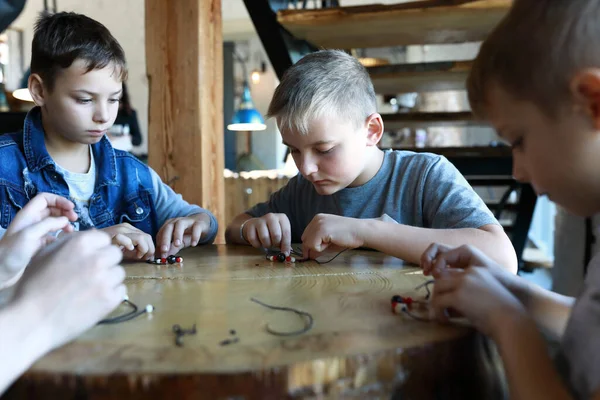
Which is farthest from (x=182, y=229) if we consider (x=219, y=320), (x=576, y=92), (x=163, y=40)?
(x=163, y=40)

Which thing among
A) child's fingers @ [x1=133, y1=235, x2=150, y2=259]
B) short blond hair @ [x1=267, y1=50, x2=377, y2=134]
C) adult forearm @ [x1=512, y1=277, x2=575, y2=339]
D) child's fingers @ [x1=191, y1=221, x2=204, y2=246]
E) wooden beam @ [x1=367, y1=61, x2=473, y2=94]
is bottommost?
child's fingers @ [x1=191, y1=221, x2=204, y2=246]

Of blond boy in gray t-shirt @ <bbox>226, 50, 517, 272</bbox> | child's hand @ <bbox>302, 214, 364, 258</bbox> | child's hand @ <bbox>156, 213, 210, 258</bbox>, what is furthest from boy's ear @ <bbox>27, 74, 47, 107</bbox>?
child's hand @ <bbox>302, 214, 364, 258</bbox>

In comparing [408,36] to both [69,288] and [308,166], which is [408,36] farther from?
[69,288]

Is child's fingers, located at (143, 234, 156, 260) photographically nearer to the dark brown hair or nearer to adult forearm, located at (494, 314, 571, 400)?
the dark brown hair

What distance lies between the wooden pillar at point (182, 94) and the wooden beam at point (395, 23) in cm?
51

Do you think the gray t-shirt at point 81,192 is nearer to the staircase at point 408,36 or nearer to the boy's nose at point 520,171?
the boy's nose at point 520,171

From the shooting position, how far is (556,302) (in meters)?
0.74

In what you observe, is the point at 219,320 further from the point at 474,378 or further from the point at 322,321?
the point at 474,378

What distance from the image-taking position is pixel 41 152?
1327mm

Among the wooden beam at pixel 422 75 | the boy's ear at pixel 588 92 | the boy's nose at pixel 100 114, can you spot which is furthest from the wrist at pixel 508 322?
the wooden beam at pixel 422 75

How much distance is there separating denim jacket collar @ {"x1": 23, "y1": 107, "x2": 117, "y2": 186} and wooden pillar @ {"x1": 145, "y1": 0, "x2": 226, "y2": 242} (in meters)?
0.52

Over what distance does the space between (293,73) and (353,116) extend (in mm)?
172

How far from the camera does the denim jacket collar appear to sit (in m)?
1.32

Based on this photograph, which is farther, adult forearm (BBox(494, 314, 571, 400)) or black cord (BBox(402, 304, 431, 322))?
black cord (BBox(402, 304, 431, 322))
